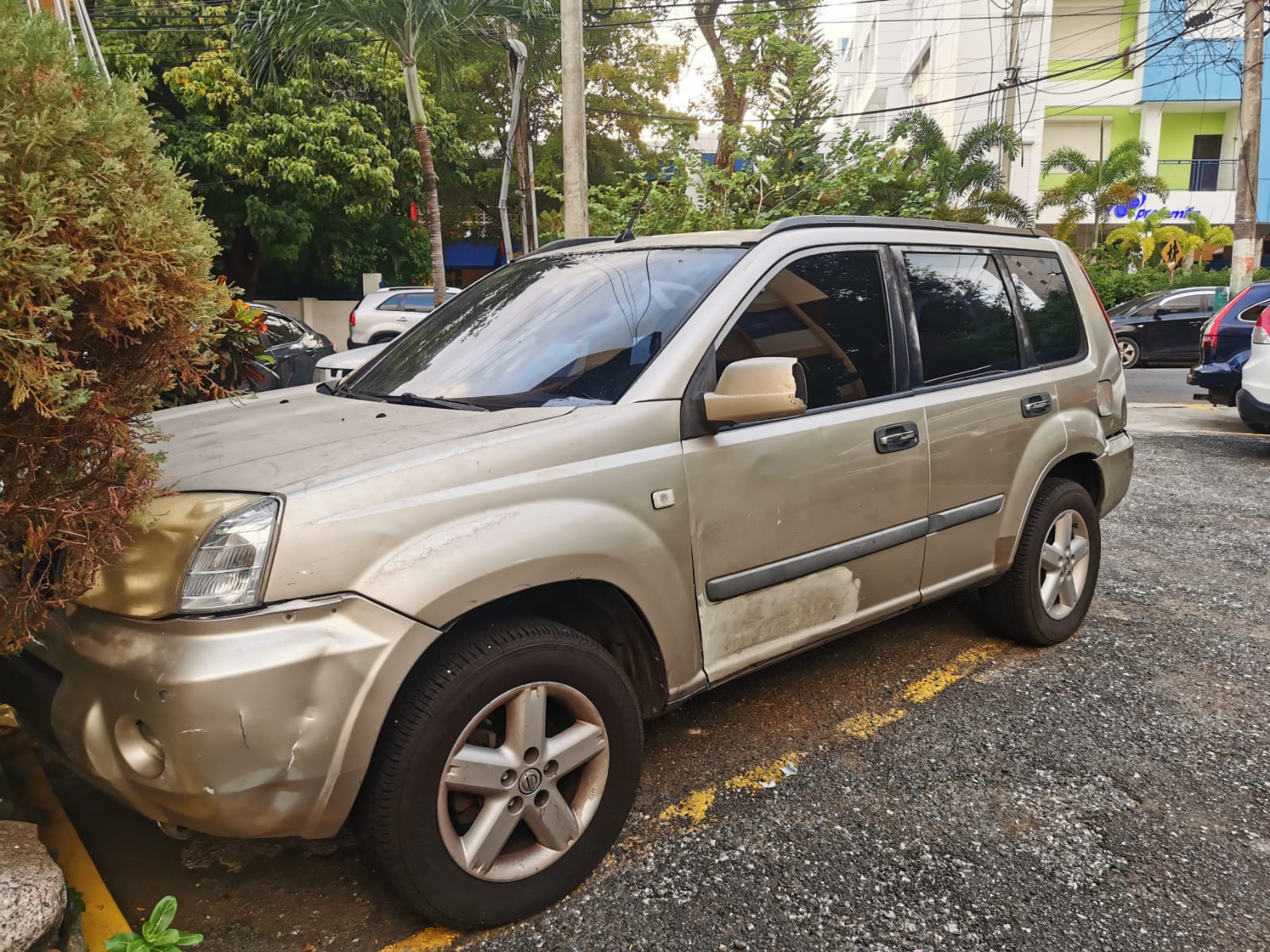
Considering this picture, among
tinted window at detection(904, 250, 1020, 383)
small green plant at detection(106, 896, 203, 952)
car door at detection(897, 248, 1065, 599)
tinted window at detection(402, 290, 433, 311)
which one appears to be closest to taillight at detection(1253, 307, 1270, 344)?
car door at detection(897, 248, 1065, 599)

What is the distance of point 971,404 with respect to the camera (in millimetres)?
3516

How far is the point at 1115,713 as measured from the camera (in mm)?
3500

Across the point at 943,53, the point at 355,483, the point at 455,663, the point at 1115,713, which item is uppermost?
the point at 943,53

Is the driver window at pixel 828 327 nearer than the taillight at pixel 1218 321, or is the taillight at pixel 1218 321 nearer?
the driver window at pixel 828 327

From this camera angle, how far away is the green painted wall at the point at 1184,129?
106 ft

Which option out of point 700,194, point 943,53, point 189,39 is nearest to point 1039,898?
point 700,194

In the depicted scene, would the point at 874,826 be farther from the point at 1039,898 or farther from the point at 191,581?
the point at 191,581

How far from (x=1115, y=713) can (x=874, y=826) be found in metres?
1.31

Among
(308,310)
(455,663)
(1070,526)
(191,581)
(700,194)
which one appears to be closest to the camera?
(191,581)

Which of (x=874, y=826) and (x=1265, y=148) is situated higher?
(x=1265, y=148)

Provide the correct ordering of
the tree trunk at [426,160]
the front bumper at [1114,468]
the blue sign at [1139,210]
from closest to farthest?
the front bumper at [1114,468]
the tree trunk at [426,160]
the blue sign at [1139,210]

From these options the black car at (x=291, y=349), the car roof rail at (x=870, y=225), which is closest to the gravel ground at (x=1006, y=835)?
the car roof rail at (x=870, y=225)

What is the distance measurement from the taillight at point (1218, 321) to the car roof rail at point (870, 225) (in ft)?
24.9

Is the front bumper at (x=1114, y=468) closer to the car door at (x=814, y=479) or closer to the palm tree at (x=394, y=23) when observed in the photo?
the car door at (x=814, y=479)
